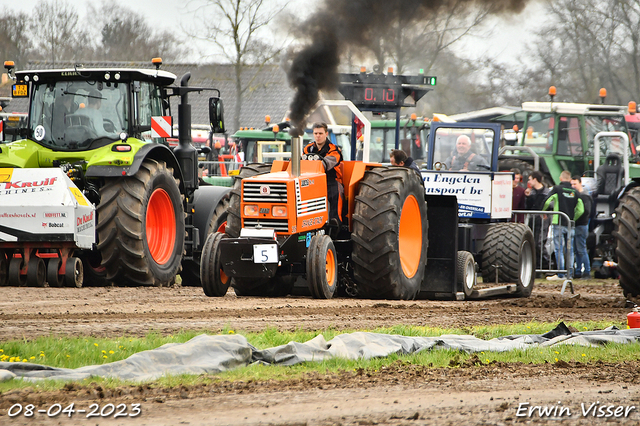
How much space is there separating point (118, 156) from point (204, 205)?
214 centimetres

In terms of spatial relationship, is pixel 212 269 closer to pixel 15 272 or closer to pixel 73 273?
pixel 73 273

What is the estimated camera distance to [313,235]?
9922mm

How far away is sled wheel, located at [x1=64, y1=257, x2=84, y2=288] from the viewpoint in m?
10.5

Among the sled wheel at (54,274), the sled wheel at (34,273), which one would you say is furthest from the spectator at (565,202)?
the sled wheel at (34,273)

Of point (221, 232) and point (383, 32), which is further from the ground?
point (383, 32)

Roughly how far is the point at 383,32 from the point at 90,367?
7.90m

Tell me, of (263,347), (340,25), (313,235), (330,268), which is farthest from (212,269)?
(340,25)

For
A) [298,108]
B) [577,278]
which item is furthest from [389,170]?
[577,278]

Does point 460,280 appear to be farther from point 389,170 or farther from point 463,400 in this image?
point 463,400

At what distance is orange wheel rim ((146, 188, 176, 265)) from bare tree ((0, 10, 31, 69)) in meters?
37.1

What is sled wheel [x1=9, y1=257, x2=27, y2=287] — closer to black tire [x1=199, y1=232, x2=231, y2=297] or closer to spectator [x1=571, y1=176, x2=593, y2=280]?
black tire [x1=199, y1=232, x2=231, y2=297]

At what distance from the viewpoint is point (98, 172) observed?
420 inches

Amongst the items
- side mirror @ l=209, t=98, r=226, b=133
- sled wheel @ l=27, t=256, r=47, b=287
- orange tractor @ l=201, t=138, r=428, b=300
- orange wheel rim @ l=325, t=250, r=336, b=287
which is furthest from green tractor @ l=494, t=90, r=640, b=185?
sled wheel @ l=27, t=256, r=47, b=287

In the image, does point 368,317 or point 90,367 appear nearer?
point 90,367
